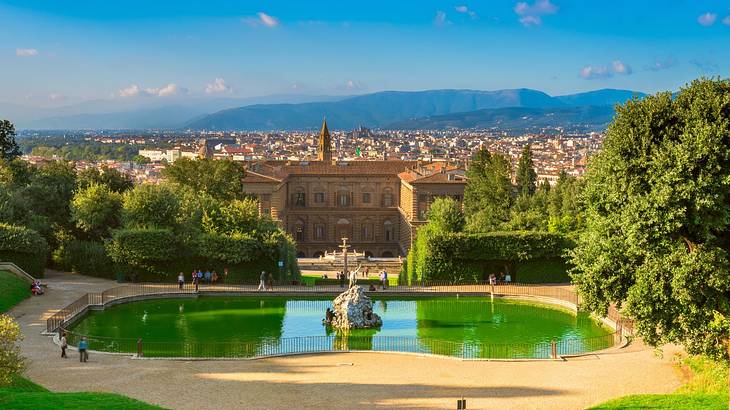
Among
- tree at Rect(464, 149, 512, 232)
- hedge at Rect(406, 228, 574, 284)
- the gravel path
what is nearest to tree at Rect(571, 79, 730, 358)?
the gravel path

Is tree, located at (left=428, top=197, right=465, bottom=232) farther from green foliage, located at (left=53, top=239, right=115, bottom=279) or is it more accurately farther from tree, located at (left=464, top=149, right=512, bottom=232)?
green foliage, located at (left=53, top=239, right=115, bottom=279)

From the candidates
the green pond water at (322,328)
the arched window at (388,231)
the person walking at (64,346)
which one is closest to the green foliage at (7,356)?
the person walking at (64,346)

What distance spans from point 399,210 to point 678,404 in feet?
206

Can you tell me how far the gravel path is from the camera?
21.7 metres

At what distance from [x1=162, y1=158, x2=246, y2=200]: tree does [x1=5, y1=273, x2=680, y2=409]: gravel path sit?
28765 mm

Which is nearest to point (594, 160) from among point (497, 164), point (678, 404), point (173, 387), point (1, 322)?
point (678, 404)

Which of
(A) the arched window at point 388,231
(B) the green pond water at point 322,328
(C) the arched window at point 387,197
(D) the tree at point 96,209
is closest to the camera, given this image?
(B) the green pond water at point 322,328

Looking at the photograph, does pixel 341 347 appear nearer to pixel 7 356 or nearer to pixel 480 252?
pixel 7 356

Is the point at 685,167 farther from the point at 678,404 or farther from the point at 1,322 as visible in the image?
the point at 1,322

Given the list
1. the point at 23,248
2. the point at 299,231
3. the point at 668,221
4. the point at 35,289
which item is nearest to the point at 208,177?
the point at 23,248

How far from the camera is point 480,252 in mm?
42625

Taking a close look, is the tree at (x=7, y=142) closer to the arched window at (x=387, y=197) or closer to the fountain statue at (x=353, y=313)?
the fountain statue at (x=353, y=313)

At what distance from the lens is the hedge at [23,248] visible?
130ft

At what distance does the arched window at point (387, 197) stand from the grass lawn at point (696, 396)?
6062 cm
